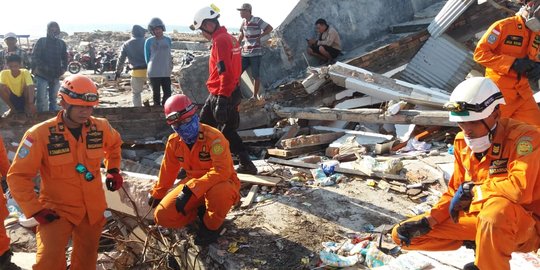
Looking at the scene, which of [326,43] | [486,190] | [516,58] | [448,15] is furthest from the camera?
[326,43]

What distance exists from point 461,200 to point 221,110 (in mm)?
2911

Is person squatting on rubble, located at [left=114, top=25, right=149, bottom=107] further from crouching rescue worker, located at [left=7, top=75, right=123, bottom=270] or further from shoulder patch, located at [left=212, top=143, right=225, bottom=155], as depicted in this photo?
shoulder patch, located at [left=212, top=143, right=225, bottom=155]

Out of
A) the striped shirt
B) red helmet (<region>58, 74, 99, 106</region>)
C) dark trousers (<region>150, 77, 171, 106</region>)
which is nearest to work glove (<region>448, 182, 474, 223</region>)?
red helmet (<region>58, 74, 99, 106</region>)

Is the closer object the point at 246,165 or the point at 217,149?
the point at 217,149

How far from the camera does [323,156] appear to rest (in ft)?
22.6

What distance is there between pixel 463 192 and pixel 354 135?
408 centimetres

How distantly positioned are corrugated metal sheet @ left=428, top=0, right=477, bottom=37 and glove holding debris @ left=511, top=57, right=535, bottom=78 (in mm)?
4512

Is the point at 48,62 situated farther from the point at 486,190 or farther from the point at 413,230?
the point at 486,190

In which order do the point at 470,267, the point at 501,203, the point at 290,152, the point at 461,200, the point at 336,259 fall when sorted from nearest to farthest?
the point at 501,203 < the point at 461,200 < the point at 470,267 < the point at 336,259 < the point at 290,152

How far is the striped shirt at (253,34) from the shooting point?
8367 mm

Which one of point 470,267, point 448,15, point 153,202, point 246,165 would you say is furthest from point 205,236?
point 448,15

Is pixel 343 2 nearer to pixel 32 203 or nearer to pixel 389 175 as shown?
pixel 389 175

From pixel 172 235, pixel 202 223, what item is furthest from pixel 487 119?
pixel 172 235

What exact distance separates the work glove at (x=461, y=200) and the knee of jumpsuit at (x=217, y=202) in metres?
1.81
